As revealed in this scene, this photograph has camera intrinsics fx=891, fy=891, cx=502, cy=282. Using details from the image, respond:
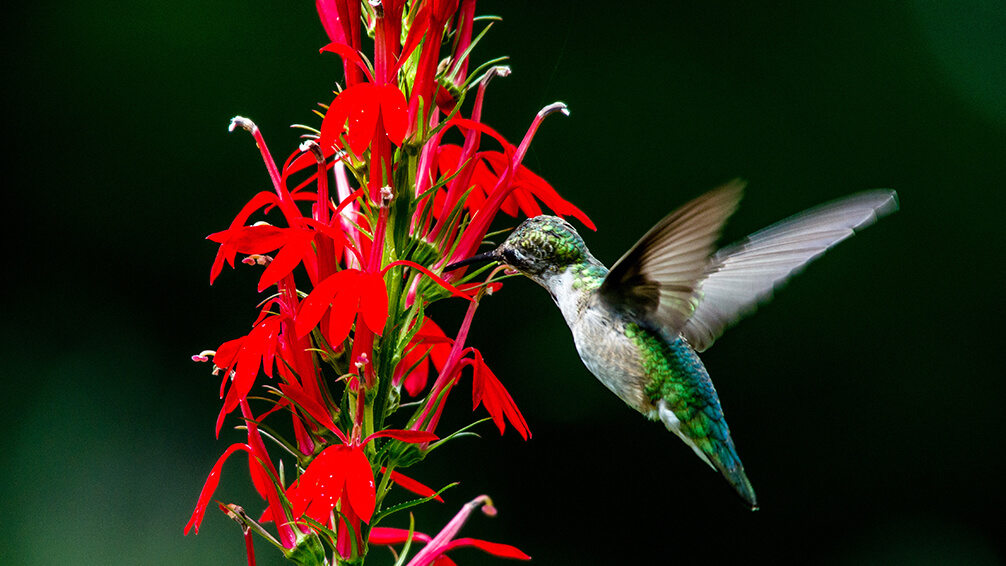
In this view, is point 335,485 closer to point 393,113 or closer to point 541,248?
point 393,113

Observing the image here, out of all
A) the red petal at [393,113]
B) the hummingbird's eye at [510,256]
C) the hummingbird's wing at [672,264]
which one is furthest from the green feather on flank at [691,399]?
the red petal at [393,113]

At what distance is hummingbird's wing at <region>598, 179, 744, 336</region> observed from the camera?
1.13 meters

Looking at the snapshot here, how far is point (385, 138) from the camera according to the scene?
1011mm

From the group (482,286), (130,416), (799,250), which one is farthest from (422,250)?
(130,416)

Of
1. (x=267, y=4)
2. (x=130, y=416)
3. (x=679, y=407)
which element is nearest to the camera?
(x=679, y=407)

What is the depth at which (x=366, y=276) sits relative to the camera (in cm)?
93

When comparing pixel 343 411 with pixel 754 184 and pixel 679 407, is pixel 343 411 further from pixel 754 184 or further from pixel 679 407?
pixel 754 184

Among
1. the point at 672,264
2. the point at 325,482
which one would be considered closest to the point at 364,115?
the point at 325,482

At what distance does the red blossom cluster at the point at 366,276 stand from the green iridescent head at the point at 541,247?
120 millimetres

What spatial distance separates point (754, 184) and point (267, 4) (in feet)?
5.61

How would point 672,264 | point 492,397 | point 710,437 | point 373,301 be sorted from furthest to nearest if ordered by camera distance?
1. point 710,437
2. point 672,264
3. point 492,397
4. point 373,301

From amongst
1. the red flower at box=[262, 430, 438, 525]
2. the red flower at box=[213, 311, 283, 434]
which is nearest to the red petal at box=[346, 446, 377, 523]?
the red flower at box=[262, 430, 438, 525]

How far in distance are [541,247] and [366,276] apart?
45 cm

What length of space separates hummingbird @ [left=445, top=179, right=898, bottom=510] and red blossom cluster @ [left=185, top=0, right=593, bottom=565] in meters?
0.10
